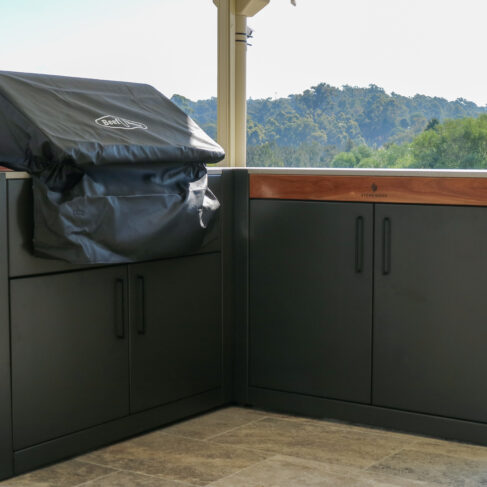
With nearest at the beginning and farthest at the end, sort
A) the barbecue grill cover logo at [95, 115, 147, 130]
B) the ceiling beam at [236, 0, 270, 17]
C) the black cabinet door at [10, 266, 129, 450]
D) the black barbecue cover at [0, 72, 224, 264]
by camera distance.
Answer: the black barbecue cover at [0, 72, 224, 264]
the black cabinet door at [10, 266, 129, 450]
the barbecue grill cover logo at [95, 115, 147, 130]
the ceiling beam at [236, 0, 270, 17]

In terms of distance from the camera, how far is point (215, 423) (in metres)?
3.37

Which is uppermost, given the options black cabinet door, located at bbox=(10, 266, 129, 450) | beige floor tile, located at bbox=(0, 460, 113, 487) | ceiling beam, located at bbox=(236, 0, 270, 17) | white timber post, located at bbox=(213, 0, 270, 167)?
ceiling beam, located at bbox=(236, 0, 270, 17)

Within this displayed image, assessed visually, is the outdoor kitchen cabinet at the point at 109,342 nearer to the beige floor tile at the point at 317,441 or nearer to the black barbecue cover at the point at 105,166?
the black barbecue cover at the point at 105,166

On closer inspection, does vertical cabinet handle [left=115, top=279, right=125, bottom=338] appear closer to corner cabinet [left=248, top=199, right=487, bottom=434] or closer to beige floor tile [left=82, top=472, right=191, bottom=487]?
beige floor tile [left=82, top=472, right=191, bottom=487]

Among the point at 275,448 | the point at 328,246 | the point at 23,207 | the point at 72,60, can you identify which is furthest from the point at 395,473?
the point at 72,60

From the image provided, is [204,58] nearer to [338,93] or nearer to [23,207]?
[338,93]

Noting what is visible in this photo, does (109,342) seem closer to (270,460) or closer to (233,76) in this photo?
(270,460)

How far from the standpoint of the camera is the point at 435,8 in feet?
14.9

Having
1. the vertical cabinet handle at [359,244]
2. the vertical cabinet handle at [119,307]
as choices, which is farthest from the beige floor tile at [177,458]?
the vertical cabinet handle at [359,244]

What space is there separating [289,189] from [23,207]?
1172 millimetres

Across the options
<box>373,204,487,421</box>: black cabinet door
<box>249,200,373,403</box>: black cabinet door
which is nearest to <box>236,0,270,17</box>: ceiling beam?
<box>249,200,373,403</box>: black cabinet door

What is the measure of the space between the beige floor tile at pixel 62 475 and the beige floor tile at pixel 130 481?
0.04 meters

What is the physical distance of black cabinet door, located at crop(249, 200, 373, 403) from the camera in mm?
3293

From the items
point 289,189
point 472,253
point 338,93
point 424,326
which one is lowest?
point 424,326
